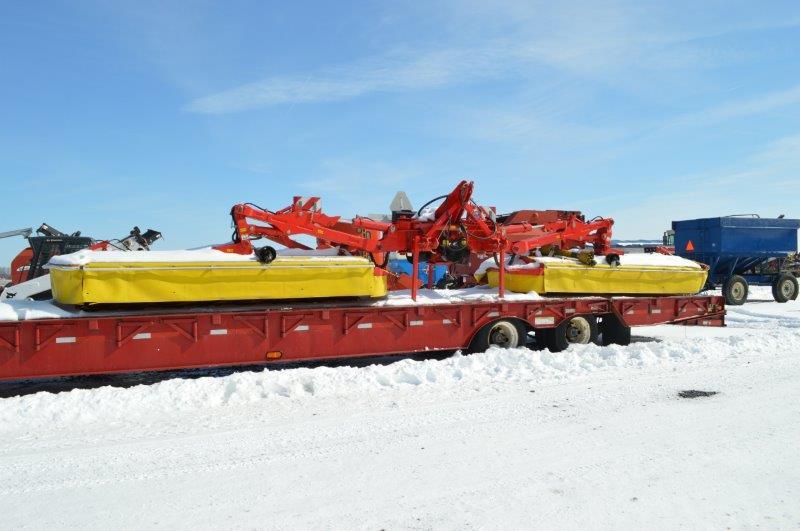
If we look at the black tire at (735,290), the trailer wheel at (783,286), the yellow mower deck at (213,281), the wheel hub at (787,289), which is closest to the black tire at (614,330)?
the yellow mower deck at (213,281)

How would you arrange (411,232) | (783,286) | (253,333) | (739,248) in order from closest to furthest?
(253,333) < (411,232) < (739,248) < (783,286)

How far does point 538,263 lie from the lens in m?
9.68

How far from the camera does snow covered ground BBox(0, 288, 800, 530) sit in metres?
3.72

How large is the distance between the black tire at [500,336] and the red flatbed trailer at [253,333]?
0.03 m

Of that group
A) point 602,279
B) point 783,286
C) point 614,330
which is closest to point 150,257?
point 602,279

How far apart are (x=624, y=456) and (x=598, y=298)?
18.0 feet

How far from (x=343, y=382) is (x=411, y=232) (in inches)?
117

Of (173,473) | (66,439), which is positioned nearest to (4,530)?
(173,473)

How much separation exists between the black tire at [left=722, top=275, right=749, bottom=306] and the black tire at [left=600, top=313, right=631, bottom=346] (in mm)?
11090

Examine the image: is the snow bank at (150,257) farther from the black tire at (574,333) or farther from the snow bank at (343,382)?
the black tire at (574,333)

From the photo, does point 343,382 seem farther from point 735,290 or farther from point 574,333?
point 735,290

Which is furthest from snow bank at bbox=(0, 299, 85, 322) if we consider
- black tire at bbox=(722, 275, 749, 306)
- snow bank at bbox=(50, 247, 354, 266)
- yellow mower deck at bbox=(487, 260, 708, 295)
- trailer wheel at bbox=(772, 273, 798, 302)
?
trailer wheel at bbox=(772, 273, 798, 302)

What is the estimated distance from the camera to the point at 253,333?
7.41m

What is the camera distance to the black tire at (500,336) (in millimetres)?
8859
